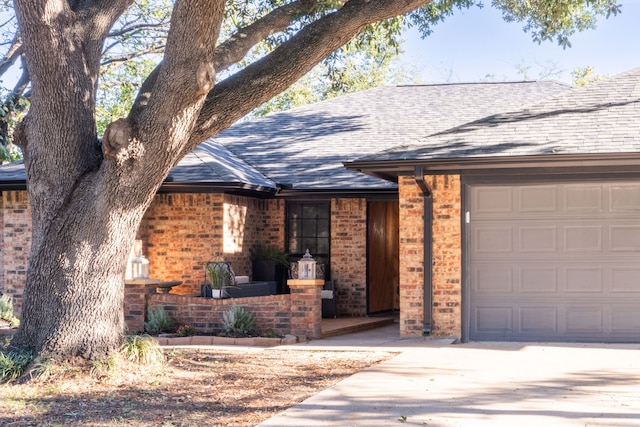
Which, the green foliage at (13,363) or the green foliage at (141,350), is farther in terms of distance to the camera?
the green foliage at (141,350)

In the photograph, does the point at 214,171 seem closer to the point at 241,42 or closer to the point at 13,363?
the point at 241,42

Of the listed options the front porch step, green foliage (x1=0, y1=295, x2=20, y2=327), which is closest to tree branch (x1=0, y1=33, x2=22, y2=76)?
green foliage (x1=0, y1=295, x2=20, y2=327)

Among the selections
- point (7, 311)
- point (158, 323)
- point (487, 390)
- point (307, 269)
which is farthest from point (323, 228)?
point (487, 390)

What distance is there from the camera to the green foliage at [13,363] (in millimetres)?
9023

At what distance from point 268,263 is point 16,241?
4680mm

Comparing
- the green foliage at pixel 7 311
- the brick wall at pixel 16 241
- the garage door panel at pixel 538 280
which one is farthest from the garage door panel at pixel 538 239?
the brick wall at pixel 16 241

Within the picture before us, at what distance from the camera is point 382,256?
18.1 meters

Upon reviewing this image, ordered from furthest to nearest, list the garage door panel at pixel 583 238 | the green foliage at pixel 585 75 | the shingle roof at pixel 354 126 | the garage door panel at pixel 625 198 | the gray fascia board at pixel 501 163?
the green foliage at pixel 585 75, the shingle roof at pixel 354 126, the garage door panel at pixel 583 238, the garage door panel at pixel 625 198, the gray fascia board at pixel 501 163

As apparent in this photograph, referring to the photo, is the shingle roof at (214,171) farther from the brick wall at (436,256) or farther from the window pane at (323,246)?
the brick wall at (436,256)

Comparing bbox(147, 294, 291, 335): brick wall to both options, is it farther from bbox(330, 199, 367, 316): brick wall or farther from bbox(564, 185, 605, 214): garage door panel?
bbox(564, 185, 605, 214): garage door panel

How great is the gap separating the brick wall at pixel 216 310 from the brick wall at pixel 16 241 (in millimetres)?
3648

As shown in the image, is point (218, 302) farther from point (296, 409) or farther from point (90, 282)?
point (296, 409)

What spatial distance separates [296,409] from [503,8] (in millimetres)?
9172

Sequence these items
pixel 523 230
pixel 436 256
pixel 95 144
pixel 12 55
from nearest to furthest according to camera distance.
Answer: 1. pixel 95 144
2. pixel 523 230
3. pixel 436 256
4. pixel 12 55
